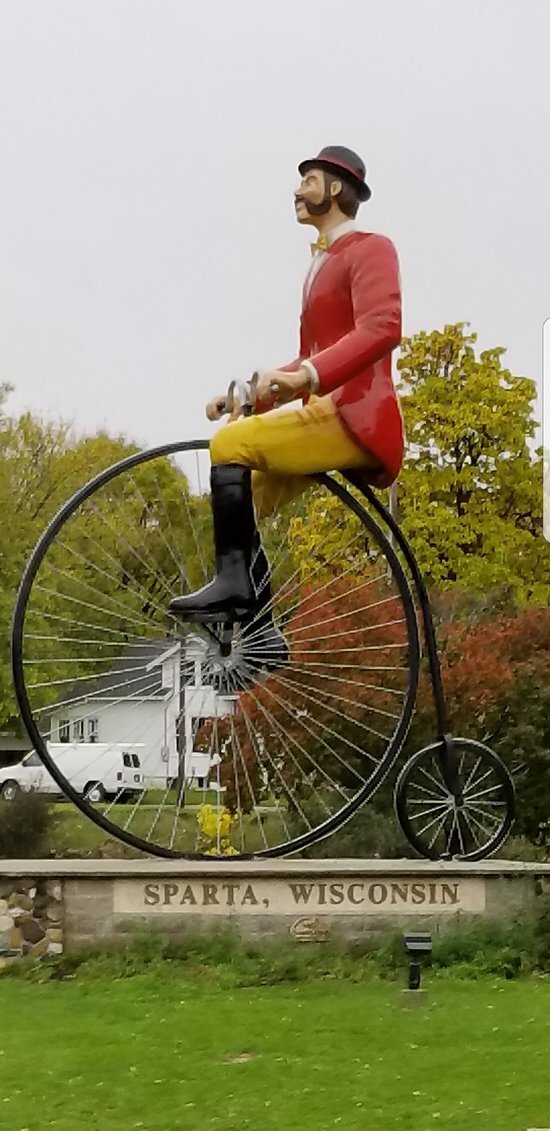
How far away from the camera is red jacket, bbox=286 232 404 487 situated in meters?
9.32

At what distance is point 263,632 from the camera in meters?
9.92

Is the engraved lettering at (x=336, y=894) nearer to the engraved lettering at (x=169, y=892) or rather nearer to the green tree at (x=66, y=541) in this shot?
the engraved lettering at (x=169, y=892)

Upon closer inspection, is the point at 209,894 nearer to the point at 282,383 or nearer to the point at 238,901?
the point at 238,901

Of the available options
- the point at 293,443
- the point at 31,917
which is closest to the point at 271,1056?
the point at 31,917

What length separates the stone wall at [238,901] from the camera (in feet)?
34.1

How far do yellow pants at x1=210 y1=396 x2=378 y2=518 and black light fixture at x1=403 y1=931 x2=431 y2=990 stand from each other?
10.0 ft

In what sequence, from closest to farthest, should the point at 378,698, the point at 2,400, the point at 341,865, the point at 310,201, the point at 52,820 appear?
the point at 310,201
the point at 341,865
the point at 378,698
the point at 52,820
the point at 2,400

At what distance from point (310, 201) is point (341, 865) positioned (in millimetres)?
4804

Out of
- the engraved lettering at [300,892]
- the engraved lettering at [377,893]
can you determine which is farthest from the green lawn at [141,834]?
the engraved lettering at [377,893]

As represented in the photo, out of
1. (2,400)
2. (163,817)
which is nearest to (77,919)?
(163,817)

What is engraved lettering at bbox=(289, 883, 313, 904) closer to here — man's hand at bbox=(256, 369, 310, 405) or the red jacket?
the red jacket

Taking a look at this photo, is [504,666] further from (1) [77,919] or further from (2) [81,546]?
(2) [81,546]

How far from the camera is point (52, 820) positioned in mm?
15789

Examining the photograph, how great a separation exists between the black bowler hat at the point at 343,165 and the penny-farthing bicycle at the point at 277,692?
199 centimetres
